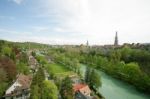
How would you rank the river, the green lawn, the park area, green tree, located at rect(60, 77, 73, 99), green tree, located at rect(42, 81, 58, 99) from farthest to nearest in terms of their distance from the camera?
the green lawn < the park area < the river < green tree, located at rect(60, 77, 73, 99) < green tree, located at rect(42, 81, 58, 99)

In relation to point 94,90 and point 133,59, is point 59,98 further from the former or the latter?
point 133,59

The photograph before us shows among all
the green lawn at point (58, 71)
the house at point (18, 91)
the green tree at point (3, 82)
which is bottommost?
the green lawn at point (58, 71)

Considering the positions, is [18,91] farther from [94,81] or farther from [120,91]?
[120,91]

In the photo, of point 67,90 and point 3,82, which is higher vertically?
point 3,82

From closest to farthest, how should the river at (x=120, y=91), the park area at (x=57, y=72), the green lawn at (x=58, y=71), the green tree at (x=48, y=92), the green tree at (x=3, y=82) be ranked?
the green tree at (x=48, y=92) < the green tree at (x=3, y=82) < the river at (x=120, y=91) < the park area at (x=57, y=72) < the green lawn at (x=58, y=71)

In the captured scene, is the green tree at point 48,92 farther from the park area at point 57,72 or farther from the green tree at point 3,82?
the park area at point 57,72

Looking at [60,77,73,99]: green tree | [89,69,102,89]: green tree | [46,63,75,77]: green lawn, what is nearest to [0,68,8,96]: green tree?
[60,77,73,99]: green tree

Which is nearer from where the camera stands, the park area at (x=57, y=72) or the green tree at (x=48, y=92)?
the green tree at (x=48, y=92)

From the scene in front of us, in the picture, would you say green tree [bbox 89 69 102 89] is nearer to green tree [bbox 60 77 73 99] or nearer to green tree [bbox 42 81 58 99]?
green tree [bbox 60 77 73 99]

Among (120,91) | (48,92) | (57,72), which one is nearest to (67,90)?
(48,92)

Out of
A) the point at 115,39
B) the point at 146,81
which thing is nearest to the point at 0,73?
the point at 146,81

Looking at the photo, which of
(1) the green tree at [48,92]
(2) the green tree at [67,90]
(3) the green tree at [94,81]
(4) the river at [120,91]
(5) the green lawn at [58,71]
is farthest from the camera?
(5) the green lawn at [58,71]

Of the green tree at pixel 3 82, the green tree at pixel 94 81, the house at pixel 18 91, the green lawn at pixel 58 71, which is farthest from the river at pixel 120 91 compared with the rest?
the green tree at pixel 3 82
